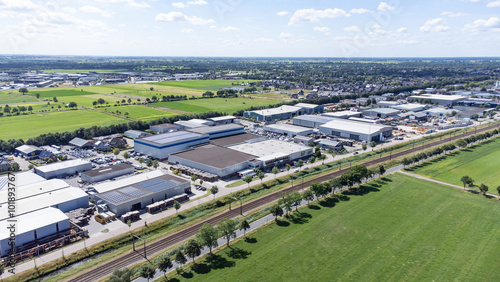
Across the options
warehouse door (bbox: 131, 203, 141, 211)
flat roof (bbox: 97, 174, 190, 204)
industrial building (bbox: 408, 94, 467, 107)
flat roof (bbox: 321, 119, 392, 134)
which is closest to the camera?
warehouse door (bbox: 131, 203, 141, 211)

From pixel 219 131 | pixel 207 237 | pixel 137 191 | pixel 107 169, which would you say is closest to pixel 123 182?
pixel 137 191

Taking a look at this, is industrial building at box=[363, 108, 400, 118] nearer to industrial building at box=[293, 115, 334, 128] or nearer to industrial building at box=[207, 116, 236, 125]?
industrial building at box=[293, 115, 334, 128]

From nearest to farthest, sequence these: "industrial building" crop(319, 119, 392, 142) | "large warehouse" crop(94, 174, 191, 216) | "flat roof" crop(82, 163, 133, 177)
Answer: "large warehouse" crop(94, 174, 191, 216) < "flat roof" crop(82, 163, 133, 177) < "industrial building" crop(319, 119, 392, 142)

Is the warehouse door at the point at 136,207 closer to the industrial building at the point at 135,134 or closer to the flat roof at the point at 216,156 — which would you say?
the flat roof at the point at 216,156

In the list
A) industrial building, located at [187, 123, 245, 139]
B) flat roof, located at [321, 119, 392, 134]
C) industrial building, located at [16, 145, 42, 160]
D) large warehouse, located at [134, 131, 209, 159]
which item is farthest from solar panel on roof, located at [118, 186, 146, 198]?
flat roof, located at [321, 119, 392, 134]

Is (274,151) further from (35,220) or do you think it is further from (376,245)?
(35,220)

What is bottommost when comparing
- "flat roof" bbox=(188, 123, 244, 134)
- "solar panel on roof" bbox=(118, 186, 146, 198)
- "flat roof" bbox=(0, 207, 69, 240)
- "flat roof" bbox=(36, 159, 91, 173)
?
"solar panel on roof" bbox=(118, 186, 146, 198)

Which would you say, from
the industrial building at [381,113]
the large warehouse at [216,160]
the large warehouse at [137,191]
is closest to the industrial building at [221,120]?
the large warehouse at [216,160]
